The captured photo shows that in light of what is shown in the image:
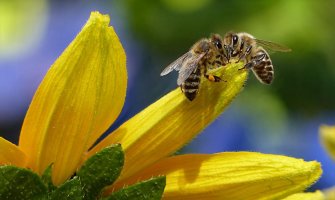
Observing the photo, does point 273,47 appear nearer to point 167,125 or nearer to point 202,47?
point 202,47

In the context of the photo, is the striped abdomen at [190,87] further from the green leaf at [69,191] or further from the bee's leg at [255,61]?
the green leaf at [69,191]

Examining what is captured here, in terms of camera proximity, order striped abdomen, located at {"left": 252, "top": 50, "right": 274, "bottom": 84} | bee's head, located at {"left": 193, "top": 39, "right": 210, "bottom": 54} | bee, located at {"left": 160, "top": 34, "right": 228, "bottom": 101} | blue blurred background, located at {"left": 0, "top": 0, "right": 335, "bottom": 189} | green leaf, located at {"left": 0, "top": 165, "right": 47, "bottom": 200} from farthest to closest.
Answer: blue blurred background, located at {"left": 0, "top": 0, "right": 335, "bottom": 189}
striped abdomen, located at {"left": 252, "top": 50, "right": 274, "bottom": 84}
bee's head, located at {"left": 193, "top": 39, "right": 210, "bottom": 54}
bee, located at {"left": 160, "top": 34, "right": 228, "bottom": 101}
green leaf, located at {"left": 0, "top": 165, "right": 47, "bottom": 200}

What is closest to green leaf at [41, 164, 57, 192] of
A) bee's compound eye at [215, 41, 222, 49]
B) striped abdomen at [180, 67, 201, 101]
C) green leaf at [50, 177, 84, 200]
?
green leaf at [50, 177, 84, 200]

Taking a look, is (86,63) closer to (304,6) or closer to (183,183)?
(183,183)

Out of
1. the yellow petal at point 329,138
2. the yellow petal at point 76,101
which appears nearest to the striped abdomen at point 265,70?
the yellow petal at point 329,138

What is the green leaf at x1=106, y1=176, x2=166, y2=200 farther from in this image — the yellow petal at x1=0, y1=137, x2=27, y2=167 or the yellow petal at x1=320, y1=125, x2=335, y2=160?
the yellow petal at x1=320, y1=125, x2=335, y2=160

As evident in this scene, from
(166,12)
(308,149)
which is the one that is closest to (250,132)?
(308,149)
